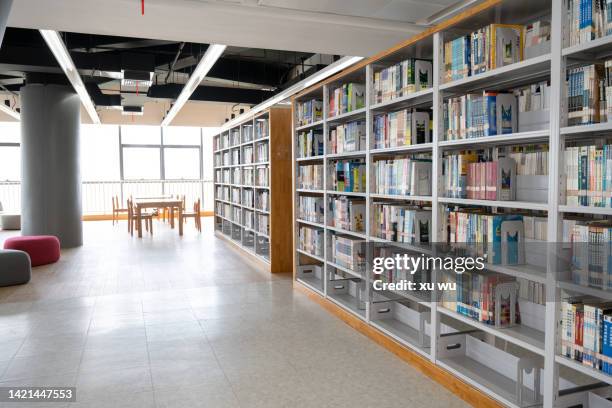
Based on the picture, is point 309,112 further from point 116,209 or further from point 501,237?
point 116,209

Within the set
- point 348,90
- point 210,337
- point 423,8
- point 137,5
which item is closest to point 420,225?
point 348,90

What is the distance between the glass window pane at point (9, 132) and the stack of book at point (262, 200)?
977 cm

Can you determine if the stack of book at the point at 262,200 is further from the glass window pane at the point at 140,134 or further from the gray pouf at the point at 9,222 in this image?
the glass window pane at the point at 140,134

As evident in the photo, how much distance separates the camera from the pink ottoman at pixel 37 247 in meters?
6.80

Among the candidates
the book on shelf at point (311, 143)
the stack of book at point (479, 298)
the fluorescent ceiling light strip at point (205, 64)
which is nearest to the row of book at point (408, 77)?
the stack of book at point (479, 298)

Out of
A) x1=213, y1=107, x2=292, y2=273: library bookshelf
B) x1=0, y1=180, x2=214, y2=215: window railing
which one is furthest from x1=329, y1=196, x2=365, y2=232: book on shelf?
x1=0, y1=180, x2=214, y2=215: window railing

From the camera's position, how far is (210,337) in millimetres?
3830

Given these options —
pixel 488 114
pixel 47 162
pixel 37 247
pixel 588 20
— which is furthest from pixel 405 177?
pixel 47 162

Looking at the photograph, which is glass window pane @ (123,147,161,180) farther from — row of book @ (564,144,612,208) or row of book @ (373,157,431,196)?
row of book @ (564,144,612,208)

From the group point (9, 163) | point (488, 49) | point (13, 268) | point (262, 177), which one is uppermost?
point (488, 49)

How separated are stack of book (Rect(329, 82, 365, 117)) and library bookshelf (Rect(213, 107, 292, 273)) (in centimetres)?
188

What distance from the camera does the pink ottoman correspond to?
680cm

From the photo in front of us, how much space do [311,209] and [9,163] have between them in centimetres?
1179

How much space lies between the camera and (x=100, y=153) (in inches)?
550
